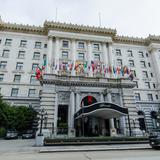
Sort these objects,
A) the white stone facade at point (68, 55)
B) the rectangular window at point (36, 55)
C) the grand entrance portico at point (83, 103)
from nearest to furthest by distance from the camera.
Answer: the grand entrance portico at point (83, 103), the white stone facade at point (68, 55), the rectangular window at point (36, 55)

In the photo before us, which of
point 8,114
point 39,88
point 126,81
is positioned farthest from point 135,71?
point 8,114

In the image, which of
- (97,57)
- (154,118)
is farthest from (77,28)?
(154,118)

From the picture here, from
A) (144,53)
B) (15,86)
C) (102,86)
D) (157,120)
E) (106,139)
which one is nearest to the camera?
(106,139)

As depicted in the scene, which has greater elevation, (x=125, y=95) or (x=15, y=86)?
(x=15, y=86)

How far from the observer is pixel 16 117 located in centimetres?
2989

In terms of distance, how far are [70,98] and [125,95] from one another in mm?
11212

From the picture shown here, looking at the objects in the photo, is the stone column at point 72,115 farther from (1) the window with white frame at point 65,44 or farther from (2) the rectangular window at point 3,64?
(2) the rectangular window at point 3,64

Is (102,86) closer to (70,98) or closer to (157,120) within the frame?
(70,98)

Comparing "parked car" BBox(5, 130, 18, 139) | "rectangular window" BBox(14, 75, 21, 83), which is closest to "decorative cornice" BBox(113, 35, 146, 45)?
"rectangular window" BBox(14, 75, 21, 83)

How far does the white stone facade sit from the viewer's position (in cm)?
3591

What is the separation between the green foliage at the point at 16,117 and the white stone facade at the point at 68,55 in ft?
10.2

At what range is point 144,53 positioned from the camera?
4747 cm

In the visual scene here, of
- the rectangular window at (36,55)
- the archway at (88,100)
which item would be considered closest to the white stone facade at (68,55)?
the rectangular window at (36,55)

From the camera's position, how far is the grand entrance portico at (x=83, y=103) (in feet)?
84.3
